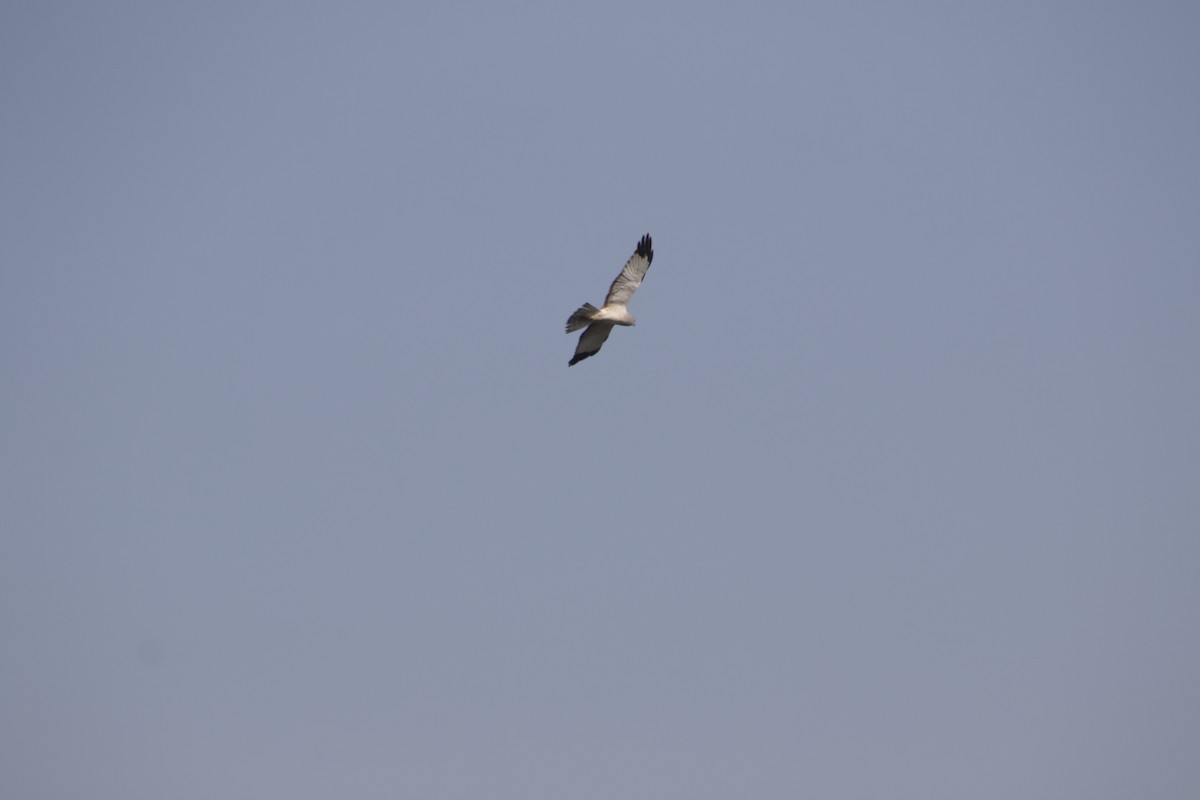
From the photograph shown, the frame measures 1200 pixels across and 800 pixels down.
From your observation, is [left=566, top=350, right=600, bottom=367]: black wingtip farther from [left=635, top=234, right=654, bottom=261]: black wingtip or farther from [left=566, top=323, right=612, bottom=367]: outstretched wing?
[left=635, top=234, right=654, bottom=261]: black wingtip

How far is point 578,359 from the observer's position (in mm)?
29156

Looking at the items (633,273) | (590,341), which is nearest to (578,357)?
(590,341)

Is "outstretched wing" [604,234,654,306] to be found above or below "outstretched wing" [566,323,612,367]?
above

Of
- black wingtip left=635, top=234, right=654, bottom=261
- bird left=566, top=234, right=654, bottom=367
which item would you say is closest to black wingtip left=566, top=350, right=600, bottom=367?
bird left=566, top=234, right=654, bottom=367

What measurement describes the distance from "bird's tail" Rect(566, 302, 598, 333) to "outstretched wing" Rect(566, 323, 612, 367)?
64 centimetres

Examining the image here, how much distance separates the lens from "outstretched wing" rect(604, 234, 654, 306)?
95.8ft

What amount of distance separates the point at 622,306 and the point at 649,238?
5.05 ft

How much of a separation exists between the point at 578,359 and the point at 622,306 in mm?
1332

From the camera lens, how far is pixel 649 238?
29406mm

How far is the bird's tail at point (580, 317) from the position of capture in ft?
91.0

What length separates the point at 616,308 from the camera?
28.4 m

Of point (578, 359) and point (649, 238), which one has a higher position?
point (649, 238)

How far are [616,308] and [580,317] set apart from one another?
863 mm

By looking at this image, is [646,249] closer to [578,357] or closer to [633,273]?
[633,273]
